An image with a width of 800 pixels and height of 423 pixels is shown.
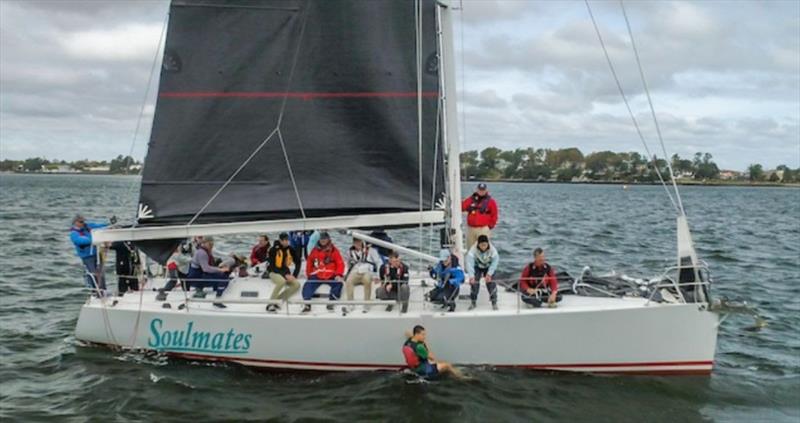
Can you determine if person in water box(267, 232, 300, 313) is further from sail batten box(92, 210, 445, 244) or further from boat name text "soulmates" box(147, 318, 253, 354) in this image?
boat name text "soulmates" box(147, 318, 253, 354)

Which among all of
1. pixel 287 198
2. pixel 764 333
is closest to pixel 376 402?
pixel 287 198

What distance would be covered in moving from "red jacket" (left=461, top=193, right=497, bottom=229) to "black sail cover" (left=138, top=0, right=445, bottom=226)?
1151 millimetres

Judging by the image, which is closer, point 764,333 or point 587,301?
point 587,301

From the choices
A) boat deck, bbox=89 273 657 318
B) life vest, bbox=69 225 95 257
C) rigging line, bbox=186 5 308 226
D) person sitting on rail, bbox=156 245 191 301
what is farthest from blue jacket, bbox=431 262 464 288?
life vest, bbox=69 225 95 257

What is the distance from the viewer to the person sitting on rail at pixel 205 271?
48.3ft

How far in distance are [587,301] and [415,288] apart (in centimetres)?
315

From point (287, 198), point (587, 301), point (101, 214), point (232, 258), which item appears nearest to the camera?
point (587, 301)

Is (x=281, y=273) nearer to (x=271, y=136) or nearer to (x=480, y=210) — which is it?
(x=271, y=136)

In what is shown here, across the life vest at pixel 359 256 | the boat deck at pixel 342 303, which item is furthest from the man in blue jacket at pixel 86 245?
the life vest at pixel 359 256

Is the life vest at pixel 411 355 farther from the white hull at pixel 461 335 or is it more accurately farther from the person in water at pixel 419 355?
the white hull at pixel 461 335

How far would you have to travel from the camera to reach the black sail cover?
45.2ft

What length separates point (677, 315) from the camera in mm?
12266

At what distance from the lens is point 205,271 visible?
14766mm

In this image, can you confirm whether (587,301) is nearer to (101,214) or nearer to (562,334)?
(562,334)
